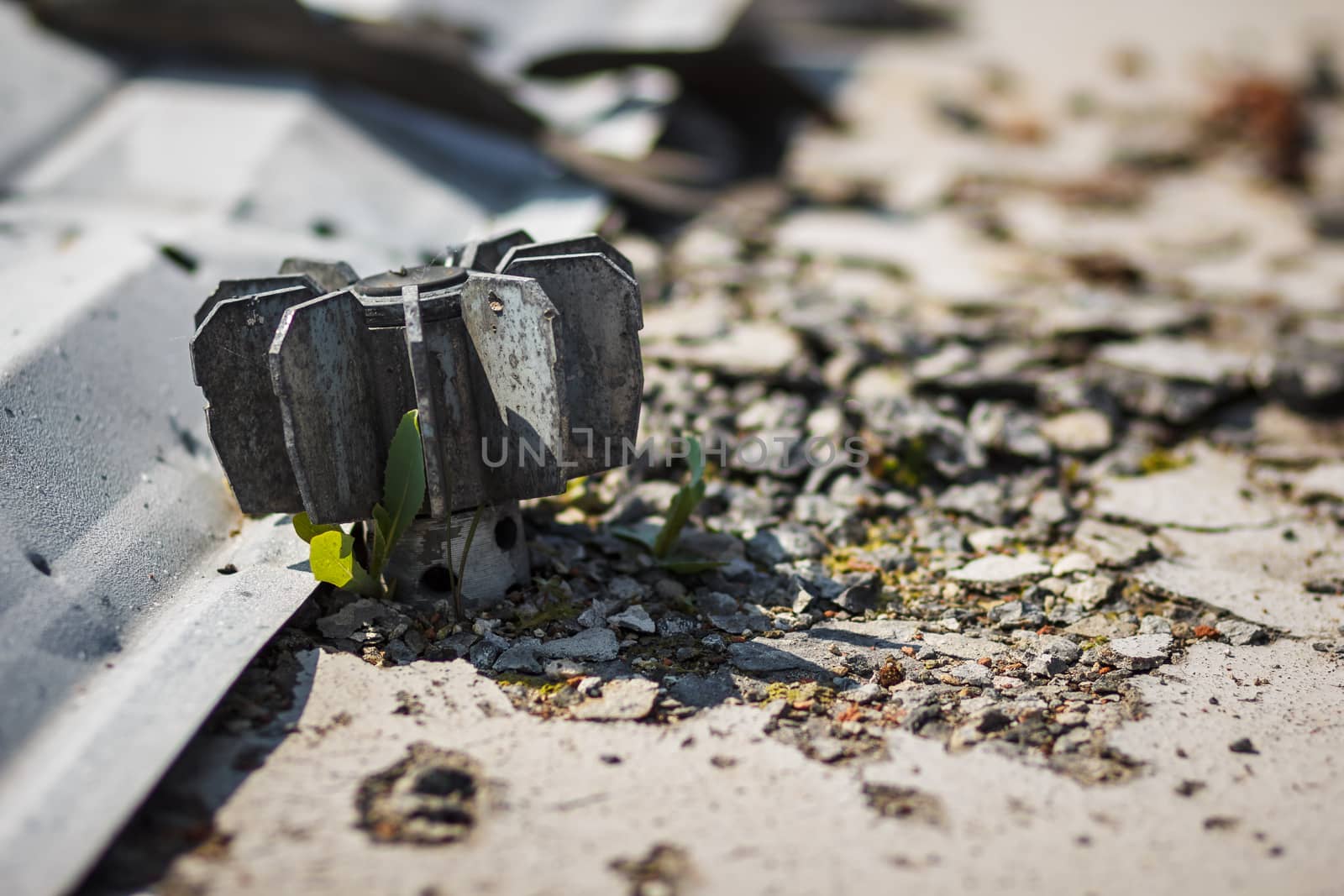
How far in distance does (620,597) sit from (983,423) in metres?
1.46

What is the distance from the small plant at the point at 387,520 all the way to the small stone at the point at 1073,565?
152cm

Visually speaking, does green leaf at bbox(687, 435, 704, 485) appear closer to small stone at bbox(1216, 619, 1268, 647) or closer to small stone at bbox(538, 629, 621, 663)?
small stone at bbox(538, 629, 621, 663)

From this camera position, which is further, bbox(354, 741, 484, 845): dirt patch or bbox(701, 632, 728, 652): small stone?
bbox(701, 632, 728, 652): small stone

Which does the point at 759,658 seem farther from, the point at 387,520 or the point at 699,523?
the point at 387,520

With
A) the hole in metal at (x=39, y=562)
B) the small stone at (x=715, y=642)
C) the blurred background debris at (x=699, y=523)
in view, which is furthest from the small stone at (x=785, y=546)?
the hole in metal at (x=39, y=562)

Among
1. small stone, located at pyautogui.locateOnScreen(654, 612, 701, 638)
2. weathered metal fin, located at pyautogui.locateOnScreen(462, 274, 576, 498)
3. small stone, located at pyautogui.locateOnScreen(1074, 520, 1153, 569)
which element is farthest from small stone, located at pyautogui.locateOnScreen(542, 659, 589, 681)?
small stone, located at pyautogui.locateOnScreen(1074, 520, 1153, 569)

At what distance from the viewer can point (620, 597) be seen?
2.36 m

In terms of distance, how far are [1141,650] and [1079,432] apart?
1.21 m

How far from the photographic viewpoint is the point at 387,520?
209cm

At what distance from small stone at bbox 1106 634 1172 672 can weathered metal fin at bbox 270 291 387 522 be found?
1554 millimetres

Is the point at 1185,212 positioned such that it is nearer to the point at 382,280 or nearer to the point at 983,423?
the point at 983,423

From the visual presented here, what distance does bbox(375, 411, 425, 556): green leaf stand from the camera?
205 centimetres

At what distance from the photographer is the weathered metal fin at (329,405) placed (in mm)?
1896

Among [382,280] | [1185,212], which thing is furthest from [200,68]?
[1185,212]
